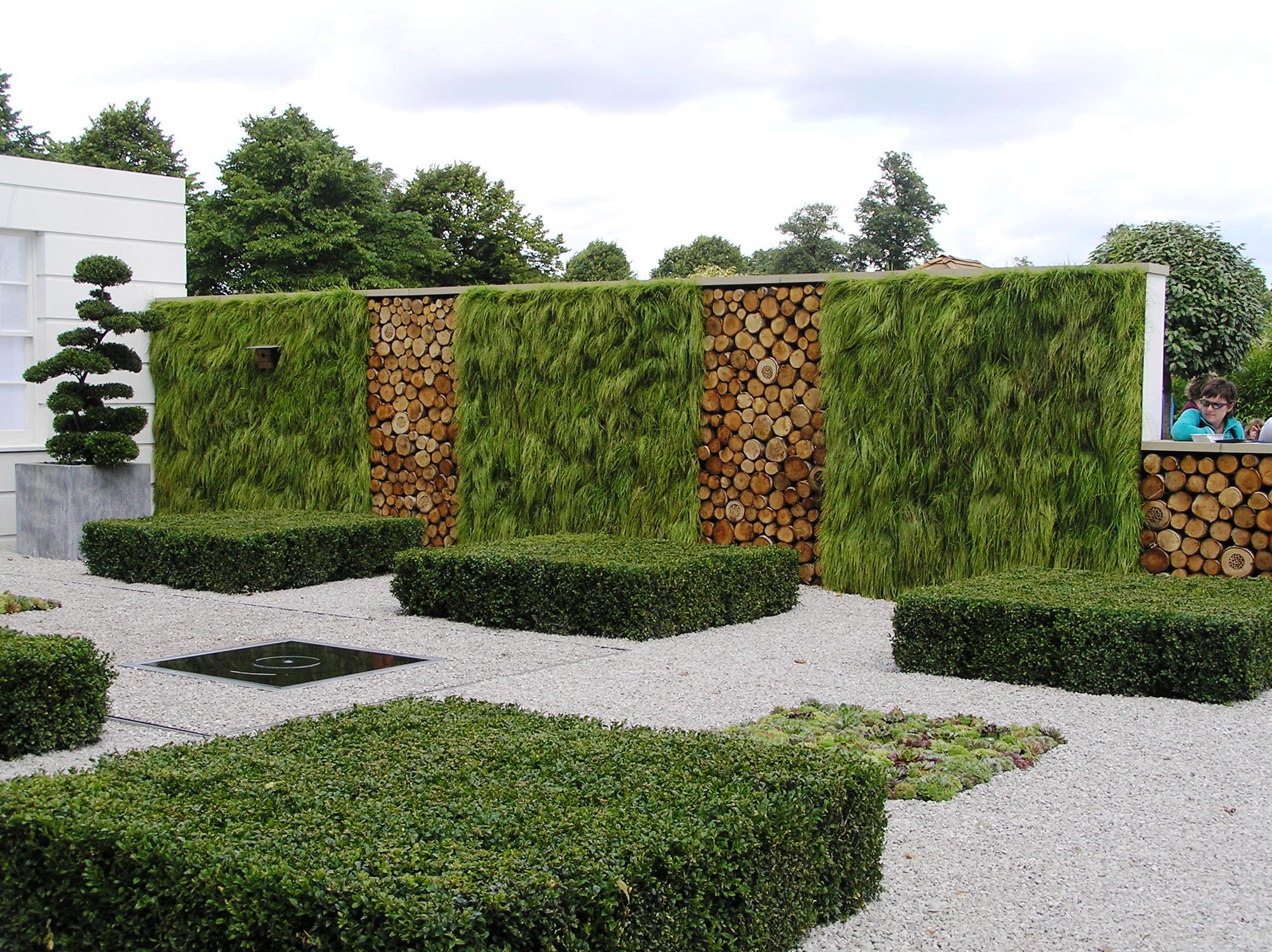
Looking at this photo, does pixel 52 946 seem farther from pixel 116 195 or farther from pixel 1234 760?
pixel 116 195

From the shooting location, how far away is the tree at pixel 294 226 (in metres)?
30.4

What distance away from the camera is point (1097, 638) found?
568 cm

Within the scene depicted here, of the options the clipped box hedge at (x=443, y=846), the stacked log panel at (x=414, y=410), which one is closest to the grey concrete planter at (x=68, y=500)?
the stacked log panel at (x=414, y=410)

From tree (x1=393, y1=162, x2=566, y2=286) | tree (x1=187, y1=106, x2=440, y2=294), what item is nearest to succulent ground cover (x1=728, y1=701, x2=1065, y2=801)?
tree (x1=187, y1=106, x2=440, y2=294)

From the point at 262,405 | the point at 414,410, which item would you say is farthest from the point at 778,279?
the point at 262,405

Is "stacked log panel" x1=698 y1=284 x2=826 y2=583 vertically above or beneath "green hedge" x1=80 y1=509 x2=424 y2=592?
above

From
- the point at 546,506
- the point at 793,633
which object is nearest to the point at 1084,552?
the point at 793,633

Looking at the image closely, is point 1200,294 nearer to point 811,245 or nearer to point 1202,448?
point 1202,448

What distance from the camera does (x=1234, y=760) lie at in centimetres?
457

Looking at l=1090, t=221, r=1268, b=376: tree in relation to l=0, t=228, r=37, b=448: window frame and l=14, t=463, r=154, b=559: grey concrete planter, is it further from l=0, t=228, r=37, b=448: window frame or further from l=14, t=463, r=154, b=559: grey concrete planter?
l=0, t=228, r=37, b=448: window frame

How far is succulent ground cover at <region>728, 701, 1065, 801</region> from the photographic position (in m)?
4.25

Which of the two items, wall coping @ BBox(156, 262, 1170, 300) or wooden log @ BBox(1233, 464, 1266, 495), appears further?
wall coping @ BBox(156, 262, 1170, 300)

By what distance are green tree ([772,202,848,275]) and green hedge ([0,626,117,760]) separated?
143 ft

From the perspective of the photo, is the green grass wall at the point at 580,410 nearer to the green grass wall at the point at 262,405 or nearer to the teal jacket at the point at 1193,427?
the green grass wall at the point at 262,405
